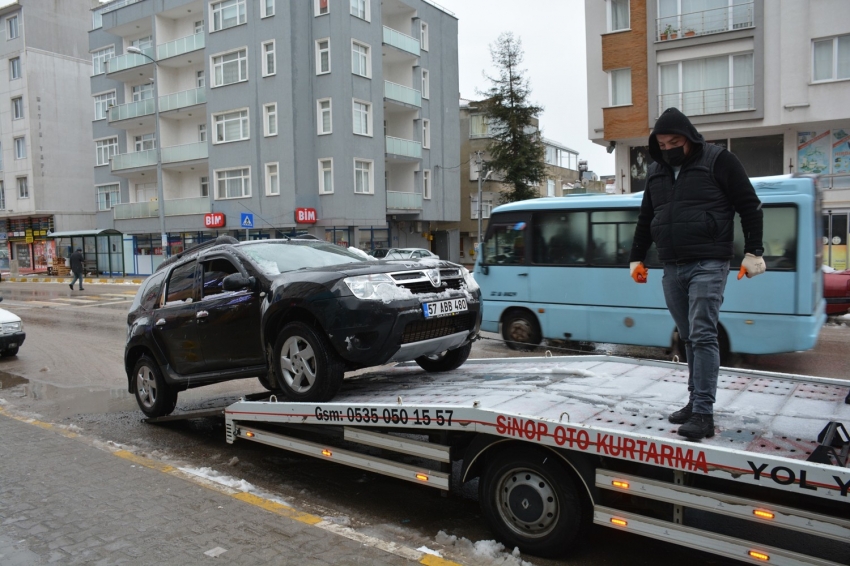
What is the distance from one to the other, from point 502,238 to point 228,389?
5.50 m

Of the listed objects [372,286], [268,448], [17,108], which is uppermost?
[17,108]

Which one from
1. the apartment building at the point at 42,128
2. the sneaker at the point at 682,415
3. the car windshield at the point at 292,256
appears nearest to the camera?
the sneaker at the point at 682,415

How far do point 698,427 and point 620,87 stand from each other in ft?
84.6

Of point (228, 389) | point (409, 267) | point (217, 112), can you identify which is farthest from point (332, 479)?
point (217, 112)

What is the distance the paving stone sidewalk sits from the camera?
421 centimetres

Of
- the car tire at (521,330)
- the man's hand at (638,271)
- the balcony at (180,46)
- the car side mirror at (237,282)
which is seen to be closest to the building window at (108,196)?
the balcony at (180,46)

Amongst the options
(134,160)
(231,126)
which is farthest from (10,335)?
(134,160)

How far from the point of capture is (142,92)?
43375 mm

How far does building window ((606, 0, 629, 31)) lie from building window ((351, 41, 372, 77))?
13425mm

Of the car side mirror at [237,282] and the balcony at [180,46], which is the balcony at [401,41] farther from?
the car side mirror at [237,282]

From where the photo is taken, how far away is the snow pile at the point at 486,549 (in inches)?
156

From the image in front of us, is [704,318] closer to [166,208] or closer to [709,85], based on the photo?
[709,85]

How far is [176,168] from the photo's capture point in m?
40.4

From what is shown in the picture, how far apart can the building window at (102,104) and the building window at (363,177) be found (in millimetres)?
20294
